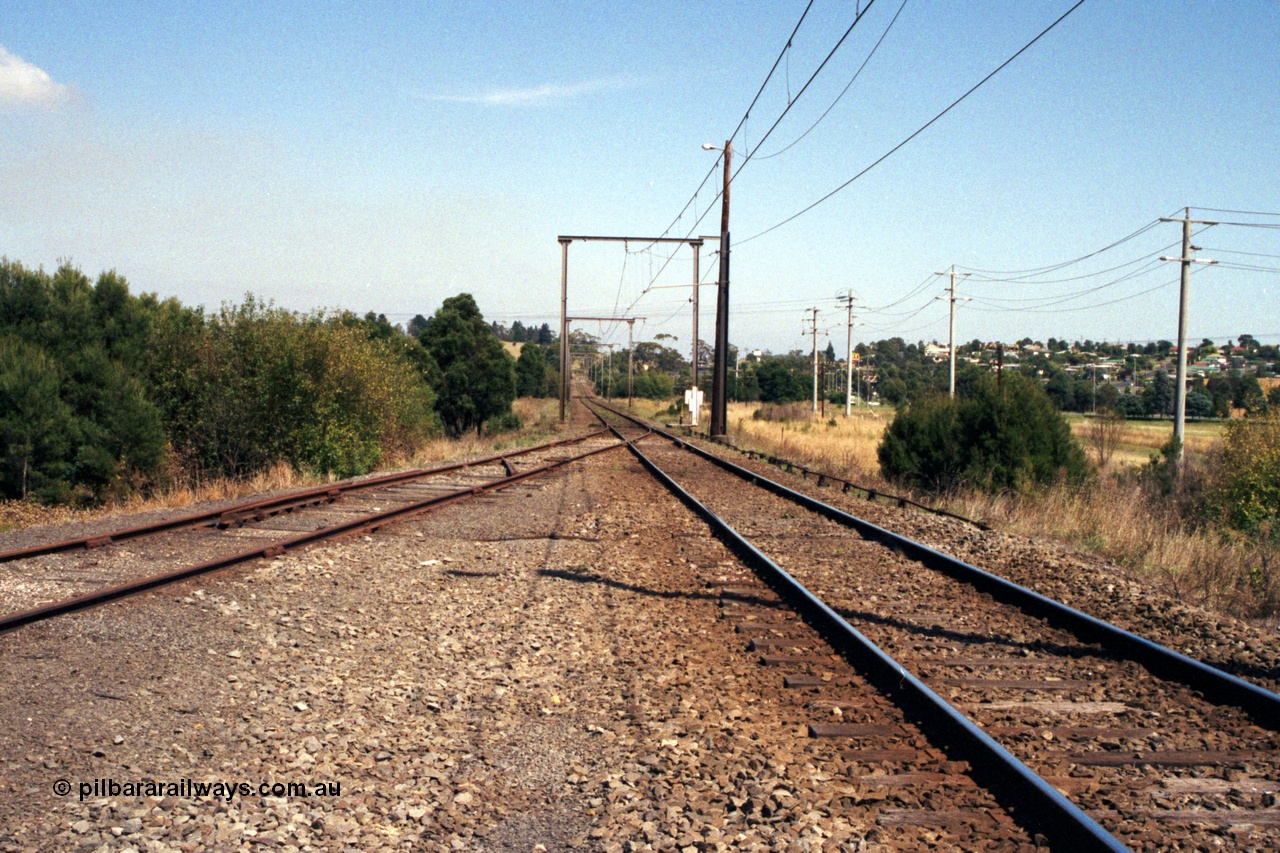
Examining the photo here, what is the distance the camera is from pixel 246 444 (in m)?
24.9

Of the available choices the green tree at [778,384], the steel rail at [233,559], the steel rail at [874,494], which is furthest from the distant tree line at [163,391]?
the green tree at [778,384]

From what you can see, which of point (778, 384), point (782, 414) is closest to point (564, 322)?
point (782, 414)

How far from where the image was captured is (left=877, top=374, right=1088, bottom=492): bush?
21734 mm

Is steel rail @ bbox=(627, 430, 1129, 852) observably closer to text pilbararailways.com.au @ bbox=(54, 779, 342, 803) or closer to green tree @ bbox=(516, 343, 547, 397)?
text pilbararailways.com.au @ bbox=(54, 779, 342, 803)

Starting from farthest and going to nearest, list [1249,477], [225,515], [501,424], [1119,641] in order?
[501,424] < [1249,477] < [225,515] < [1119,641]

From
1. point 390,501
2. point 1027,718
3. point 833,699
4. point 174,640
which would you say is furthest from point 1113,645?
point 390,501

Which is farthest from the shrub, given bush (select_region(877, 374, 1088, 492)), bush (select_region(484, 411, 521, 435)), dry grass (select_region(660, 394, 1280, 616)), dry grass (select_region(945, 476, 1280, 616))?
dry grass (select_region(945, 476, 1280, 616))

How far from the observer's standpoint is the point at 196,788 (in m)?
4.37

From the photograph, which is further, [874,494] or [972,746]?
[874,494]

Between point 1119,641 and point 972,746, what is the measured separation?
270cm

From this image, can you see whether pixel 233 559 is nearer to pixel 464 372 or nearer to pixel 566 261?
pixel 566 261

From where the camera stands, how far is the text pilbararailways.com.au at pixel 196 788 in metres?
4.22

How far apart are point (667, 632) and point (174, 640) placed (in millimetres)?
3591

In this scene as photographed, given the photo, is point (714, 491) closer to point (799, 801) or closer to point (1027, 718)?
point (1027, 718)
